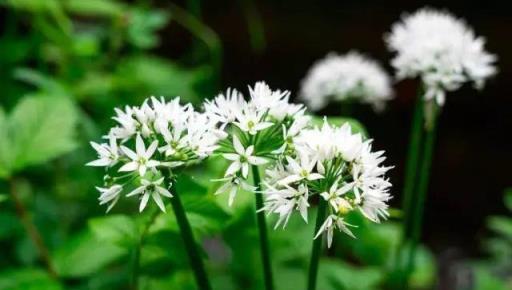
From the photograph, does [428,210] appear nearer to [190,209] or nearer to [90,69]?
[90,69]

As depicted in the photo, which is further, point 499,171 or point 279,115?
point 499,171

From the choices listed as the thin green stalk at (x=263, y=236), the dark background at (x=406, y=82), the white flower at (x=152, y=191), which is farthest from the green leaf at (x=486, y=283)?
the dark background at (x=406, y=82)

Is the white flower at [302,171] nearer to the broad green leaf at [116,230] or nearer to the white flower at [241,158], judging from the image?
the white flower at [241,158]

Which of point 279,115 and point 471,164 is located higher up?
point 471,164

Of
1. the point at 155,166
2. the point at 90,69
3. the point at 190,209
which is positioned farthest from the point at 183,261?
the point at 90,69

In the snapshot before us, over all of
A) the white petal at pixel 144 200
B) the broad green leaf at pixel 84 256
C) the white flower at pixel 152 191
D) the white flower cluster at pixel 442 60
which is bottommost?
the broad green leaf at pixel 84 256

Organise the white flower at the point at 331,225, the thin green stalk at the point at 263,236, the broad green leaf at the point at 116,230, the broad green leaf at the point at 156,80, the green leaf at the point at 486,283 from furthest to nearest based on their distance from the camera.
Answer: the broad green leaf at the point at 156,80, the green leaf at the point at 486,283, the broad green leaf at the point at 116,230, the thin green stalk at the point at 263,236, the white flower at the point at 331,225

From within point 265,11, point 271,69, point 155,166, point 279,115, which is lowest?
point 155,166
